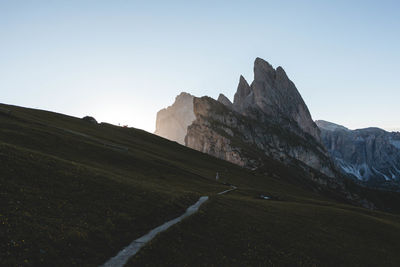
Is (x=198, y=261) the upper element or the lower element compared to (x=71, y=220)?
lower

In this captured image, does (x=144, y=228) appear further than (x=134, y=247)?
Yes

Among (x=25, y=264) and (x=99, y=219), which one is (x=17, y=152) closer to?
(x=99, y=219)

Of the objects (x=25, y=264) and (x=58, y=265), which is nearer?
(x=25, y=264)

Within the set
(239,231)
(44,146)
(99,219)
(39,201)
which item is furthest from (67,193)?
(44,146)

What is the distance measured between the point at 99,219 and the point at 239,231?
47.3ft

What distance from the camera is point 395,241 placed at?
37375 mm

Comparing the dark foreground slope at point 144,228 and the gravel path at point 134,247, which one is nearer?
the gravel path at point 134,247

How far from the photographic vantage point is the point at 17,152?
32.2 m

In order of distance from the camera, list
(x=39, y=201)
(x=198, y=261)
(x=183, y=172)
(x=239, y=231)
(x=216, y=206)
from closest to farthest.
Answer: (x=198, y=261), (x=39, y=201), (x=239, y=231), (x=216, y=206), (x=183, y=172)

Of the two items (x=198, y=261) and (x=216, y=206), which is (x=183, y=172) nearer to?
(x=216, y=206)

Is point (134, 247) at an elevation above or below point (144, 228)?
below

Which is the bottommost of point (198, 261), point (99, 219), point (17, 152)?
point (198, 261)

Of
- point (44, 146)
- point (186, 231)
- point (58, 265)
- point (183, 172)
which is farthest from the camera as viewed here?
point (183, 172)

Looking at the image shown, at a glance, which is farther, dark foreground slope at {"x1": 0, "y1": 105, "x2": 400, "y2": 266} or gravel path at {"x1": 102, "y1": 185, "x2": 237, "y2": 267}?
dark foreground slope at {"x1": 0, "y1": 105, "x2": 400, "y2": 266}
